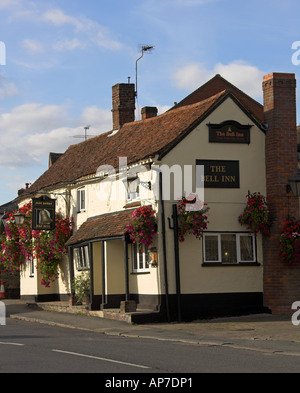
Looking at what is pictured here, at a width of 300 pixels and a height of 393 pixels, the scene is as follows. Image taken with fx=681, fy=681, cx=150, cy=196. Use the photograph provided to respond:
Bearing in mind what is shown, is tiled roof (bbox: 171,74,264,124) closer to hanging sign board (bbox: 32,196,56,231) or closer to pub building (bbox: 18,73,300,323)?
hanging sign board (bbox: 32,196,56,231)

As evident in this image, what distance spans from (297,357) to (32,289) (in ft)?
71.1

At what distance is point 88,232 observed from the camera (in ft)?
85.6

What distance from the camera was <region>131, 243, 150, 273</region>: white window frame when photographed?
76.6ft

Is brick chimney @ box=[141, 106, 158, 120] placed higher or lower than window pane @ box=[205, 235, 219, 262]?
higher

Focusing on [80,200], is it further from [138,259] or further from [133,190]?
[138,259]

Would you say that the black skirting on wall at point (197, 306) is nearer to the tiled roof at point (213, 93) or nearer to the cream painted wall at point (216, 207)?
the cream painted wall at point (216, 207)

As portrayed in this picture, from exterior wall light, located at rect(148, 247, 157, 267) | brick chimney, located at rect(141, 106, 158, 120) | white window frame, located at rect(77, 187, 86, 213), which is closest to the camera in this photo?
exterior wall light, located at rect(148, 247, 157, 267)

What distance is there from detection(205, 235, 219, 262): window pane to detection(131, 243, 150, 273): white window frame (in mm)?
2057

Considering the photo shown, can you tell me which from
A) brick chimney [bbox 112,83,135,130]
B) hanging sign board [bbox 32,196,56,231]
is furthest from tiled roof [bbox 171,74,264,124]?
hanging sign board [bbox 32,196,56,231]

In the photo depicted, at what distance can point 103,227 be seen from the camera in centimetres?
2494

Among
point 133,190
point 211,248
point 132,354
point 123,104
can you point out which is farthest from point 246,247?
point 123,104

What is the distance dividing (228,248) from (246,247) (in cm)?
70

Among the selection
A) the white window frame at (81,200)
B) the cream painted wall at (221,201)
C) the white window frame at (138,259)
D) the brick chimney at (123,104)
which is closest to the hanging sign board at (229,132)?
the cream painted wall at (221,201)

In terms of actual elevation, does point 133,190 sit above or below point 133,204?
above
